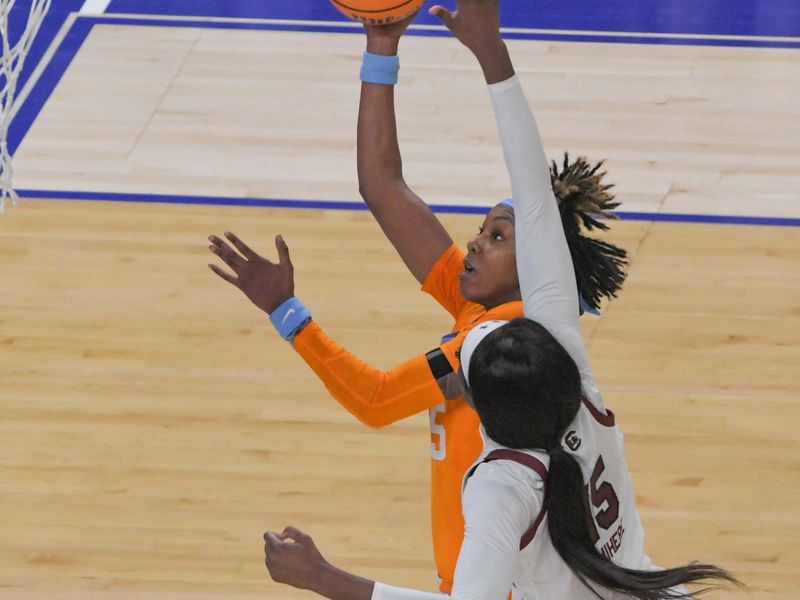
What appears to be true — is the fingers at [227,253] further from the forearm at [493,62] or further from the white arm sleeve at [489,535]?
the white arm sleeve at [489,535]

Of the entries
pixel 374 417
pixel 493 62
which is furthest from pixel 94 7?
pixel 493 62

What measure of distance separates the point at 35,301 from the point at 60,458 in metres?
1.07

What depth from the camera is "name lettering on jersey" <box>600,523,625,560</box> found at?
252cm

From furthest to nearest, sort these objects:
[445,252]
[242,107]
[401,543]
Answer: [242,107], [401,543], [445,252]

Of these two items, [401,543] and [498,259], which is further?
[401,543]

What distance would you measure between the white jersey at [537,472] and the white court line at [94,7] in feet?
20.9

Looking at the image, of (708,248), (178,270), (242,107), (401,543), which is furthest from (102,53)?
(401,543)

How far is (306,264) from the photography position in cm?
610

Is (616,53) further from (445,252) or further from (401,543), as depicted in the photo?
(445,252)

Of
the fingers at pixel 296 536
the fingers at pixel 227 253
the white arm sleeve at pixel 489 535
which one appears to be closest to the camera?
the white arm sleeve at pixel 489 535

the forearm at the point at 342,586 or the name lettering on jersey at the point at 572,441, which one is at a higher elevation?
the name lettering on jersey at the point at 572,441

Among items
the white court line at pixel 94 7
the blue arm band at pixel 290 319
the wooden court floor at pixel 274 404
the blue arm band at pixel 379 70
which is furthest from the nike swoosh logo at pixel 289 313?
the white court line at pixel 94 7

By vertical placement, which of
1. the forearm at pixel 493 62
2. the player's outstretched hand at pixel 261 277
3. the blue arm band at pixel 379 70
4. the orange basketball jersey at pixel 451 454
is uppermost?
the forearm at pixel 493 62

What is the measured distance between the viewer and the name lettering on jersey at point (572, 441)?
2.48 m
